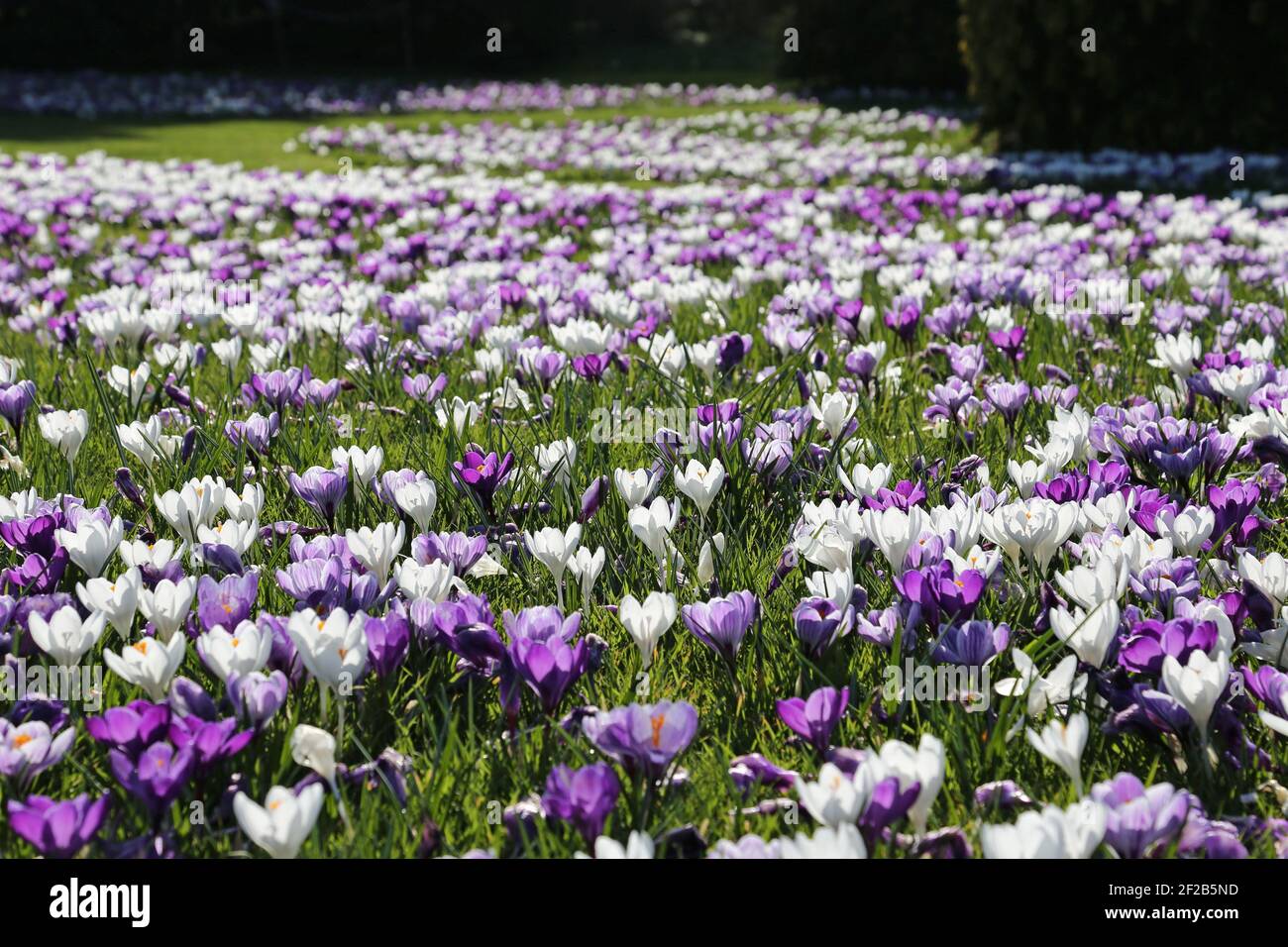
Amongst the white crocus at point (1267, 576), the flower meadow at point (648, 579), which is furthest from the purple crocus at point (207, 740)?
the white crocus at point (1267, 576)

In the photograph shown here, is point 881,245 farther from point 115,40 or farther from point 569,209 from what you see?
point 115,40

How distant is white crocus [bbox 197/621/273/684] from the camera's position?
2.17 metres

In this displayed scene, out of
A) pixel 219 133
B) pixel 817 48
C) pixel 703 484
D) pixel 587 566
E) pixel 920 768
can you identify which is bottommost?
pixel 920 768

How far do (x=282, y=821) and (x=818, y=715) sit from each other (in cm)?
89

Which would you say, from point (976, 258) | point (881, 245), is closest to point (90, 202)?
point (881, 245)

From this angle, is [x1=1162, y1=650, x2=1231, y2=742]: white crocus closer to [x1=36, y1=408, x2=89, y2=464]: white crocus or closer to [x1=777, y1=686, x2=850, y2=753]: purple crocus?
[x1=777, y1=686, x2=850, y2=753]: purple crocus

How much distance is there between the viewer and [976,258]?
7375 mm

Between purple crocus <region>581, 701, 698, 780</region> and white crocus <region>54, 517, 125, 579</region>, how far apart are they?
1303 mm

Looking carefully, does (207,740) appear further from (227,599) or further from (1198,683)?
(1198,683)

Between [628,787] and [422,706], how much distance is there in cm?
45

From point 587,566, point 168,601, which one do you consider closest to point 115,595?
point 168,601

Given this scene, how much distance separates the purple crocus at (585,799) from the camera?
6.03ft

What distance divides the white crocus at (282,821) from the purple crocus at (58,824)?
8.5 inches

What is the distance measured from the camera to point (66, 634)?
2268 mm
